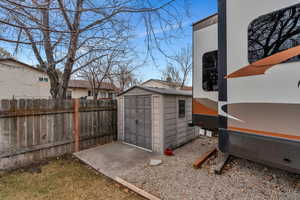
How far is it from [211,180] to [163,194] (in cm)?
99

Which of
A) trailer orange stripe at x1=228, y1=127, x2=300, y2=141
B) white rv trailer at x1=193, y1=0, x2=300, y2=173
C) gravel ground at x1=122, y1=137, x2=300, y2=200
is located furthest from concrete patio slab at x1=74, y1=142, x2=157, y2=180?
trailer orange stripe at x1=228, y1=127, x2=300, y2=141

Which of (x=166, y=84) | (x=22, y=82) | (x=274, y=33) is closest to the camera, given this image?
(x=274, y=33)

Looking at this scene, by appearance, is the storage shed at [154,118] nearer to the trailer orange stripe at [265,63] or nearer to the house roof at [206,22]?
the house roof at [206,22]

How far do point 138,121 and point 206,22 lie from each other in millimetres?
3298

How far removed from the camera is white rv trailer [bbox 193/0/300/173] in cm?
183

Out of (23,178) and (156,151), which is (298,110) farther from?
(23,178)

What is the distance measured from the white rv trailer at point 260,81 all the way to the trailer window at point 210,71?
0.48m

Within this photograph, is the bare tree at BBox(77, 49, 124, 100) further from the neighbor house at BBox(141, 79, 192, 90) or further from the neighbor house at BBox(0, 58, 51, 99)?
the neighbor house at BBox(141, 79, 192, 90)

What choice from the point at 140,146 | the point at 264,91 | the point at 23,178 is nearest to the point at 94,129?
the point at 140,146

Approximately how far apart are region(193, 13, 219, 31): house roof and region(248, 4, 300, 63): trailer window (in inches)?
40.0

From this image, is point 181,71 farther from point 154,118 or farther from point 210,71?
point 210,71

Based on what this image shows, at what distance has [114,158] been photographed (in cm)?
400

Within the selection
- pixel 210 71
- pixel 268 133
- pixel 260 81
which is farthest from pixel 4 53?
pixel 268 133

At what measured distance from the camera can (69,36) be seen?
273 centimetres
